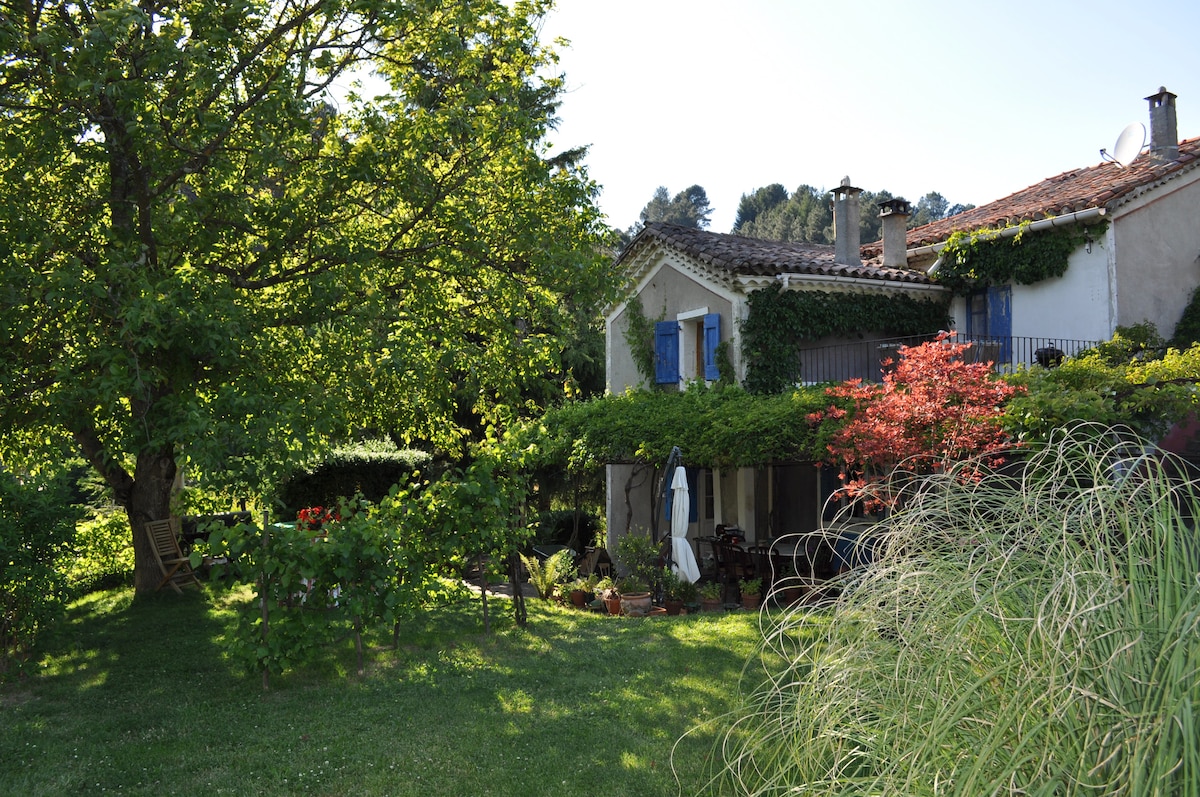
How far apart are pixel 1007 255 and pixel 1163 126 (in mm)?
3907

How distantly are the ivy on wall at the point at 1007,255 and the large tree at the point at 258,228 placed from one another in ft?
23.3

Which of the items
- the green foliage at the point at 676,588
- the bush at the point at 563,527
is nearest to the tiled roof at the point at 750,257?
the green foliage at the point at 676,588

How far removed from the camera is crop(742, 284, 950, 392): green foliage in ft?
45.7

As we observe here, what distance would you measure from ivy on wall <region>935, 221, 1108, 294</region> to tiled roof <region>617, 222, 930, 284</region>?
638mm

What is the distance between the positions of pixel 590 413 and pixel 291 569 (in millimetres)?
7310

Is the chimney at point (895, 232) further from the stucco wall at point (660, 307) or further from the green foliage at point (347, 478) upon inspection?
the green foliage at point (347, 478)

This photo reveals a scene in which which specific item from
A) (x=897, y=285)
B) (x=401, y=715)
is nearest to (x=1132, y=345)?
(x=897, y=285)

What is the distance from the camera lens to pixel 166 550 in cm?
1266

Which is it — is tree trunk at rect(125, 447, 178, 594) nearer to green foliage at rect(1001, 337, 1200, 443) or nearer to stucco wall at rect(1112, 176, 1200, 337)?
green foliage at rect(1001, 337, 1200, 443)

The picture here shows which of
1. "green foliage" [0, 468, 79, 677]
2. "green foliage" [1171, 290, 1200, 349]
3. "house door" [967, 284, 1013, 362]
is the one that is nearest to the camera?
"green foliage" [0, 468, 79, 677]

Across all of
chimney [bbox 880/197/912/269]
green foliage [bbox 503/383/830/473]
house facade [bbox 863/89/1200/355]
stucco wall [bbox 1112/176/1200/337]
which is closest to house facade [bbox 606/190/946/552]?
chimney [bbox 880/197/912/269]

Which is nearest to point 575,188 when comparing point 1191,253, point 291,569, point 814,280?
point 814,280

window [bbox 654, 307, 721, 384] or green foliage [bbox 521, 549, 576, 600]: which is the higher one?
window [bbox 654, 307, 721, 384]

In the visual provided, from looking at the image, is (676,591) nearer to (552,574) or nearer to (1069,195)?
(552,574)
